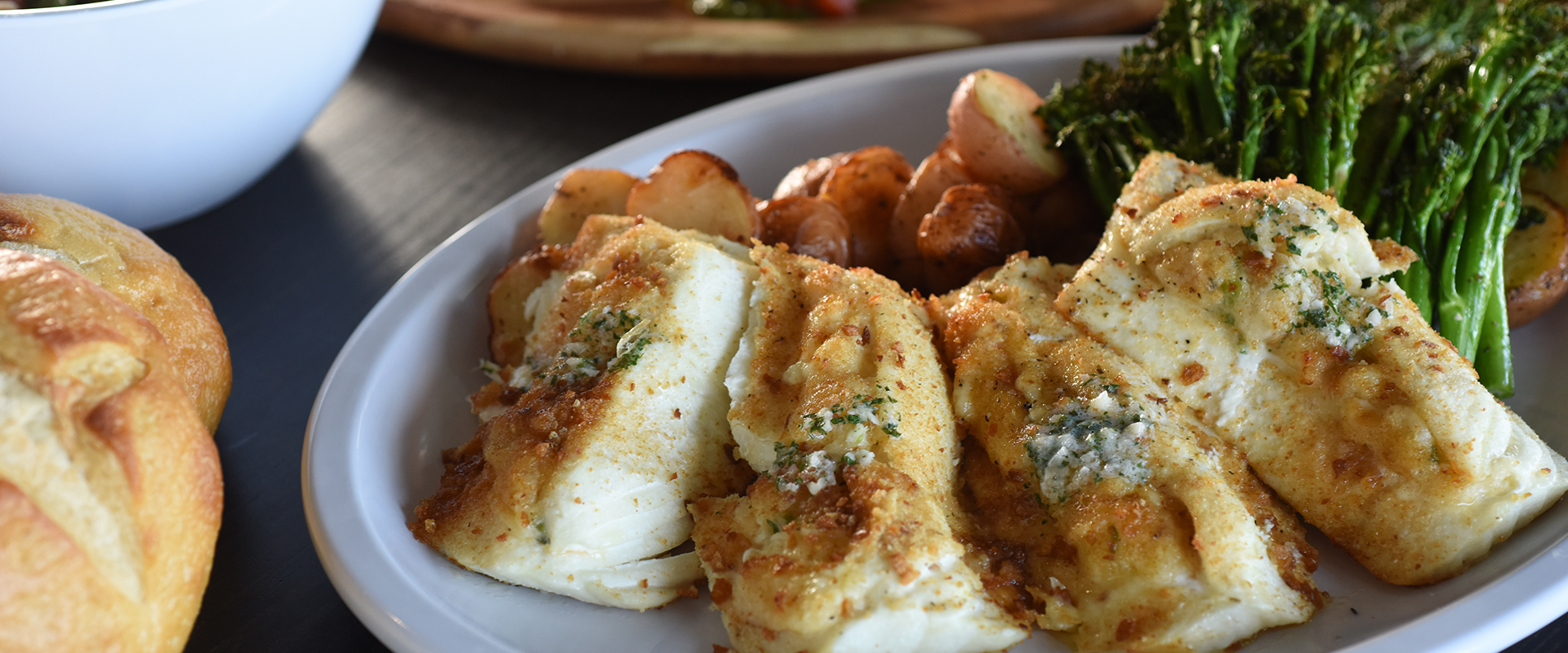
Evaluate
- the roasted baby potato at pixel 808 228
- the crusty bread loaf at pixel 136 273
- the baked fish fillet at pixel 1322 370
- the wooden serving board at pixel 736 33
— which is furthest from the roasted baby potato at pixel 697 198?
the wooden serving board at pixel 736 33

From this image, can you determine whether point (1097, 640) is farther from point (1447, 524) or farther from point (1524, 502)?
point (1524, 502)

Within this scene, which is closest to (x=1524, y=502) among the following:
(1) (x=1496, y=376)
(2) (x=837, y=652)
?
(1) (x=1496, y=376)

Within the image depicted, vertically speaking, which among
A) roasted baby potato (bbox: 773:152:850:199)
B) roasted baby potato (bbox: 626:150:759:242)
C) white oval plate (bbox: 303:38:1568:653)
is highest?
roasted baby potato (bbox: 626:150:759:242)

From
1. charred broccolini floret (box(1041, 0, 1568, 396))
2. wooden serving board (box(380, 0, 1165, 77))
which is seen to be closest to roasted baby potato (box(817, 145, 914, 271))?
charred broccolini floret (box(1041, 0, 1568, 396))

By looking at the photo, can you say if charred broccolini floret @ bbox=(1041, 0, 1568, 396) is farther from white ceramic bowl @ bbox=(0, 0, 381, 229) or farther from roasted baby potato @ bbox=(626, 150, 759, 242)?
white ceramic bowl @ bbox=(0, 0, 381, 229)

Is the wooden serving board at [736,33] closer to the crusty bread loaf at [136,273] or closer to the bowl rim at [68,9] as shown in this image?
the bowl rim at [68,9]

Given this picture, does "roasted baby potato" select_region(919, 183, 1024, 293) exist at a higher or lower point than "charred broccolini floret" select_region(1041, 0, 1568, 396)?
lower
